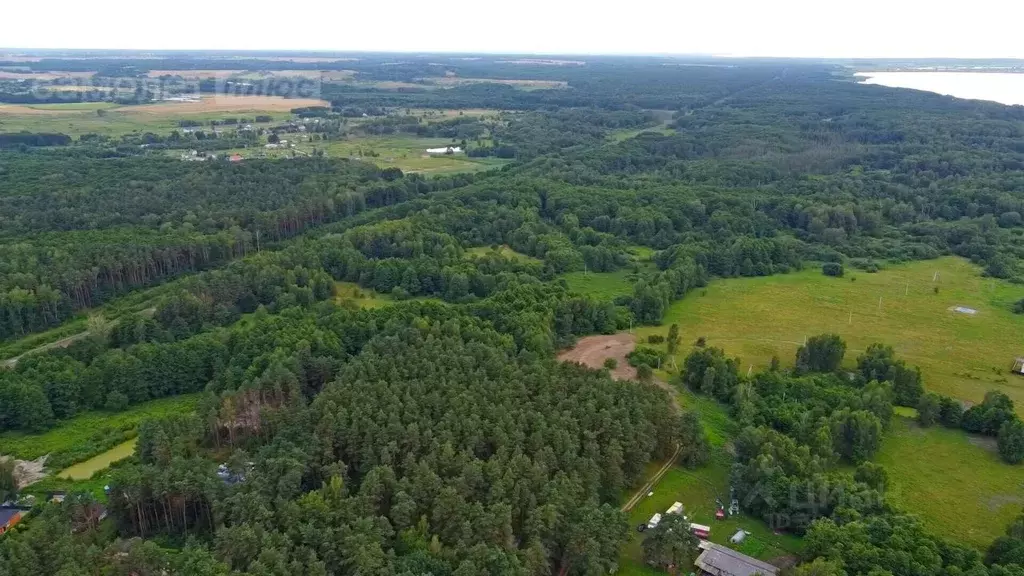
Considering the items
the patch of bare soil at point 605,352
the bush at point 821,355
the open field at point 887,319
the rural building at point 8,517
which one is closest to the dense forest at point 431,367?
the bush at point 821,355

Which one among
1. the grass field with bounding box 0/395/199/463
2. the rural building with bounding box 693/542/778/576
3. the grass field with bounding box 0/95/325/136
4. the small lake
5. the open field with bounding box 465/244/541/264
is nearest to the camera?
the rural building with bounding box 693/542/778/576

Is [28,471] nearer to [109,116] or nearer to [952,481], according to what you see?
[952,481]

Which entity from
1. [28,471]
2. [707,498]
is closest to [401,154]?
[28,471]

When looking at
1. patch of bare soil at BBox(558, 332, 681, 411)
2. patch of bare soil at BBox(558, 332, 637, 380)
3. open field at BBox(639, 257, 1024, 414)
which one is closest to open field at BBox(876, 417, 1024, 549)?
open field at BBox(639, 257, 1024, 414)

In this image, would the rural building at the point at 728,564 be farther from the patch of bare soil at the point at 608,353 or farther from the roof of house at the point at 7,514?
the roof of house at the point at 7,514

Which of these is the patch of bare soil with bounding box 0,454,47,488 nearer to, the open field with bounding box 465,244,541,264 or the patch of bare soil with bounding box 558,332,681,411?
the patch of bare soil with bounding box 558,332,681,411

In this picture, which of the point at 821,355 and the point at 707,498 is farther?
the point at 821,355

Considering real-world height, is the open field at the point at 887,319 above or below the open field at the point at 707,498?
above
